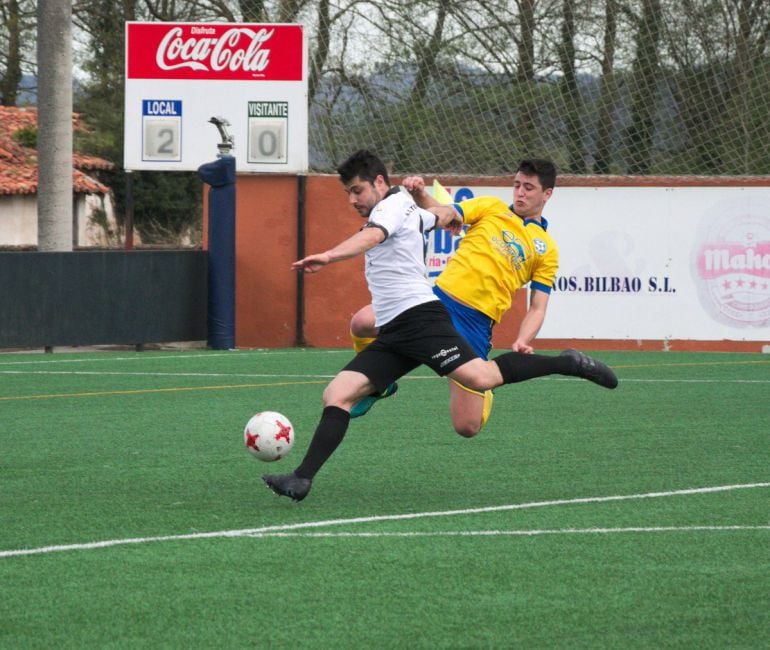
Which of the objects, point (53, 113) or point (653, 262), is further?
point (53, 113)

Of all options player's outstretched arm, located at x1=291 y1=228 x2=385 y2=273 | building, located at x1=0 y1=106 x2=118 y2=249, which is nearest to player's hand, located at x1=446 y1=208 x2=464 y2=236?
player's outstretched arm, located at x1=291 y1=228 x2=385 y2=273

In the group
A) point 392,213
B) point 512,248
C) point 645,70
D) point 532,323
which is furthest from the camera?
point 645,70

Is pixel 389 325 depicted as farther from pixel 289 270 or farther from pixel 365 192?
pixel 289 270

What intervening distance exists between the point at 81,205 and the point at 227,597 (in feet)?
117

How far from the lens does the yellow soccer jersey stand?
29.9ft

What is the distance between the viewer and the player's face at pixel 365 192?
7.85 meters

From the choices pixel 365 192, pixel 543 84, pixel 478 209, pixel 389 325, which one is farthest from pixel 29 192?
pixel 365 192

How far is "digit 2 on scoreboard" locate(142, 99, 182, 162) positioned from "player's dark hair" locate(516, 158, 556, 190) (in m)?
12.5

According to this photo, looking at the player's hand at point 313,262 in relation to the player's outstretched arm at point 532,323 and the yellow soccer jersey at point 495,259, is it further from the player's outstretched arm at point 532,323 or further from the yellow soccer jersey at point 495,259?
the yellow soccer jersey at point 495,259

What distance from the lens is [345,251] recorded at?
7250 mm

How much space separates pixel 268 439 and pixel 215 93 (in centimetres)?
1312

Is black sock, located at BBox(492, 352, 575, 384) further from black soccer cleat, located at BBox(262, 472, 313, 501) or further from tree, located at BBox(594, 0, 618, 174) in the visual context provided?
tree, located at BBox(594, 0, 618, 174)

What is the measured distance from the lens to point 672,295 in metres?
19.6

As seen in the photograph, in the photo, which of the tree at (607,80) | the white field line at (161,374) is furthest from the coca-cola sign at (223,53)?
the white field line at (161,374)
